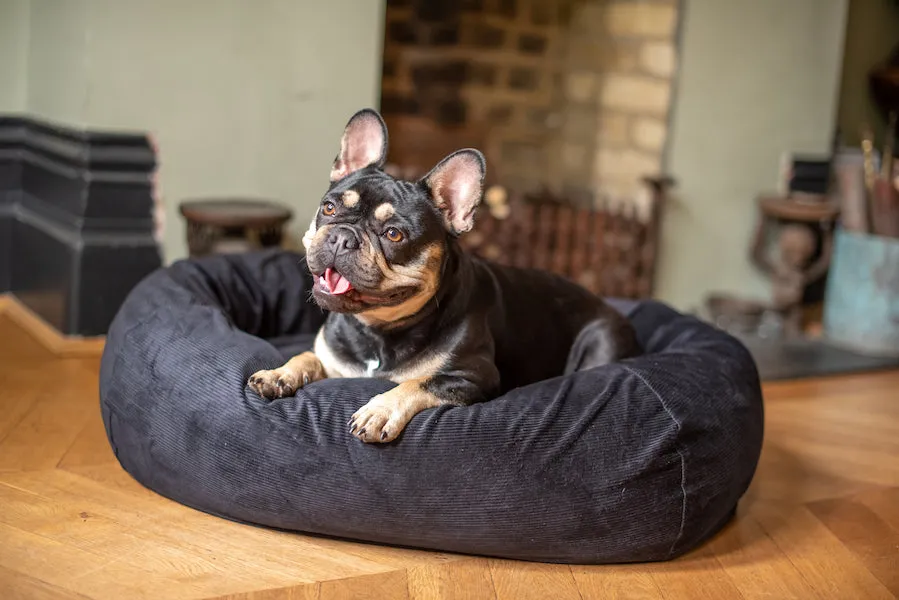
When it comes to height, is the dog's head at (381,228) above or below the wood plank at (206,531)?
above

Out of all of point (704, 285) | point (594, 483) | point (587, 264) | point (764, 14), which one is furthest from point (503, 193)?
point (594, 483)

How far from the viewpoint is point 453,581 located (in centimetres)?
235

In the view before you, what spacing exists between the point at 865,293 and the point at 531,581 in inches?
112

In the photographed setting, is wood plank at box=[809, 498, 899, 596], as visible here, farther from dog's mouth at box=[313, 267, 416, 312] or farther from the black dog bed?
dog's mouth at box=[313, 267, 416, 312]

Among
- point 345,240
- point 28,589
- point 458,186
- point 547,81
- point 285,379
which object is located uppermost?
point 547,81

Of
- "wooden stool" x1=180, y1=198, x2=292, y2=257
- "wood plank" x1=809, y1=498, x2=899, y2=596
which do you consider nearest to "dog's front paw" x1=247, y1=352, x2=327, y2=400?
"wooden stool" x1=180, y1=198, x2=292, y2=257

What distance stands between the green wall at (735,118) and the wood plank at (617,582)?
8.43ft

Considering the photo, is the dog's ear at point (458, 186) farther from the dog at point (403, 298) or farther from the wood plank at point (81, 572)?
the wood plank at point (81, 572)

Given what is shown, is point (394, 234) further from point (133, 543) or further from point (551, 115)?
point (551, 115)

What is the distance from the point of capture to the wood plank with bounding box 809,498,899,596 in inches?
101

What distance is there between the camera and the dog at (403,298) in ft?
7.86

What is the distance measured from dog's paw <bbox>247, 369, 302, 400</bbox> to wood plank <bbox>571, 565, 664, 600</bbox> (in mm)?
804

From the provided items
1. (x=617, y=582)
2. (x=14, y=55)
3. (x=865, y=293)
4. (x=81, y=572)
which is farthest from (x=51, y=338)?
(x=865, y=293)

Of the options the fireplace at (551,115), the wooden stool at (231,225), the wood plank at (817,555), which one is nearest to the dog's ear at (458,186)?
the wood plank at (817,555)
